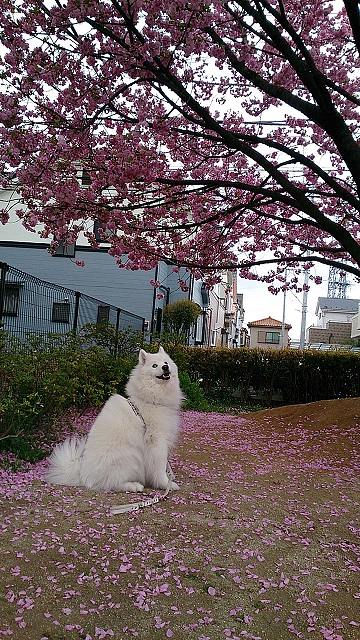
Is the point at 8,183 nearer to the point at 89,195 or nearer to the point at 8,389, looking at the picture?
the point at 89,195

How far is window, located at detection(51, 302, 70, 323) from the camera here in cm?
998

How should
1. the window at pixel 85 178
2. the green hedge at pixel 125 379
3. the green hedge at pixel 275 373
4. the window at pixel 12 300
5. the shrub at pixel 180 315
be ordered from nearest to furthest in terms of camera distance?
1. the green hedge at pixel 125 379
2. the window at pixel 85 178
3. the window at pixel 12 300
4. the green hedge at pixel 275 373
5. the shrub at pixel 180 315

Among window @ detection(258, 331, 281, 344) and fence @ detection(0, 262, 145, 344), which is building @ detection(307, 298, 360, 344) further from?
fence @ detection(0, 262, 145, 344)

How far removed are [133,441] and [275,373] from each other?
993 centimetres

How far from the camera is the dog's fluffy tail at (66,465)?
478 cm

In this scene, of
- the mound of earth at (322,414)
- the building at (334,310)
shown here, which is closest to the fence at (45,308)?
the mound of earth at (322,414)

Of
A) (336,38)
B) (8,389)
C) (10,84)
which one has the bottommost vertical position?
(8,389)

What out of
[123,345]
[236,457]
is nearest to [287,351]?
[123,345]

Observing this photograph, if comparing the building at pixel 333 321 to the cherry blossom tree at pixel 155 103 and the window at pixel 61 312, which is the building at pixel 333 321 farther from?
the cherry blossom tree at pixel 155 103

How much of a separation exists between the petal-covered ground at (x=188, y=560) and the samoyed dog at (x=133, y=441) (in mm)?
188

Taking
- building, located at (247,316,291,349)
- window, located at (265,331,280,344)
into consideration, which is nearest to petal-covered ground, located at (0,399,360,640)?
window, located at (265,331,280,344)

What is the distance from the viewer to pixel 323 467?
21.9 feet

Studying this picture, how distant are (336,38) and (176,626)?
612 cm

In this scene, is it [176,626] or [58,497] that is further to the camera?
[58,497]
